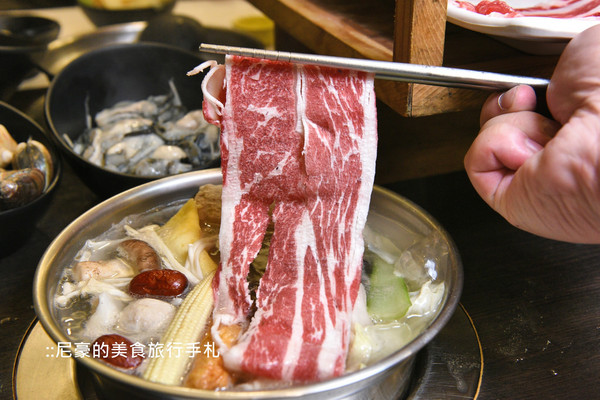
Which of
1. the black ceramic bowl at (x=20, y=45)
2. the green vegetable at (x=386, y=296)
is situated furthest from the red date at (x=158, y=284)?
the black ceramic bowl at (x=20, y=45)

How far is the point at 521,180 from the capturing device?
875mm

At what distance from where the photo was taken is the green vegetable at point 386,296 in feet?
3.54

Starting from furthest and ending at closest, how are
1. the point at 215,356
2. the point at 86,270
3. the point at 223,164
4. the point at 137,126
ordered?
the point at 137,126
the point at 86,270
the point at 223,164
the point at 215,356

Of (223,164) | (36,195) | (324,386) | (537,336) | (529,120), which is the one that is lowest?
(537,336)

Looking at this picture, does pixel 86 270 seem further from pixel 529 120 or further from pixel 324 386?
pixel 529 120

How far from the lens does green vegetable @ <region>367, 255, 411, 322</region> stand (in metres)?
1.08

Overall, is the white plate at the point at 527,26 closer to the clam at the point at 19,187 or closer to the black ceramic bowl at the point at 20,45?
the clam at the point at 19,187

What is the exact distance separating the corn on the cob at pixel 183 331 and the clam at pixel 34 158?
2.48ft

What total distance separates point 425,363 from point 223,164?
2.00 ft

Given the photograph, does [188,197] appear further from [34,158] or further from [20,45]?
[20,45]

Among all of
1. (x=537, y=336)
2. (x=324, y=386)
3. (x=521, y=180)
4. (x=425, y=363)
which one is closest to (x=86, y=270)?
(x=324, y=386)

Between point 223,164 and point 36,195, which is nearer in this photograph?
point 223,164

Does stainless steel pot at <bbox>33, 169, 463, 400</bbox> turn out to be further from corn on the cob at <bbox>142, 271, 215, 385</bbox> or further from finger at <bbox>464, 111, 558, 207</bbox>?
finger at <bbox>464, 111, 558, 207</bbox>

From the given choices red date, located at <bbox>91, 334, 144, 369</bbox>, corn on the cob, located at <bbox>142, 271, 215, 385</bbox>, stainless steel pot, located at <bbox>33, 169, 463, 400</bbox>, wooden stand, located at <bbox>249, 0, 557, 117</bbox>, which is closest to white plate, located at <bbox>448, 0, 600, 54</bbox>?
wooden stand, located at <bbox>249, 0, 557, 117</bbox>
